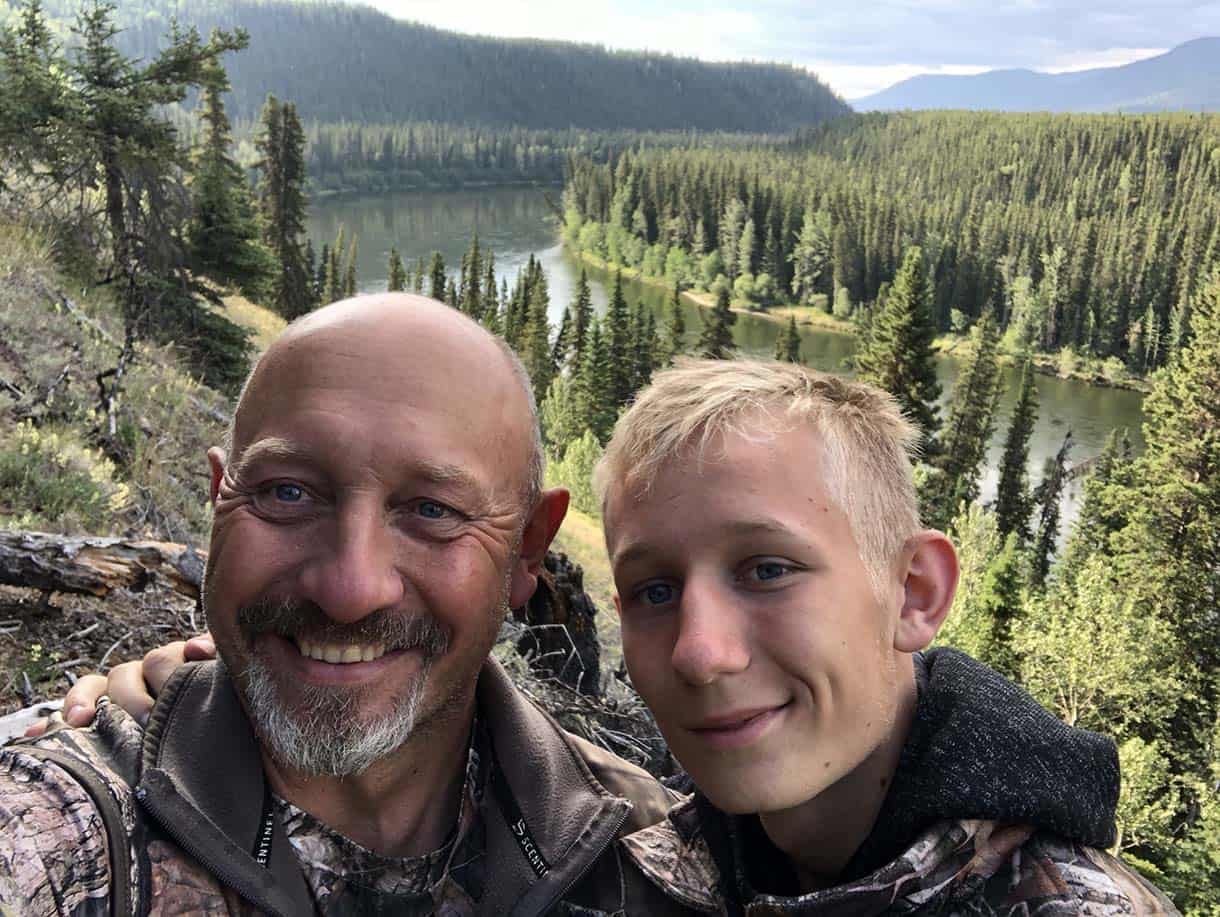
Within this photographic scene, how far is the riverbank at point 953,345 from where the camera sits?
79125 mm

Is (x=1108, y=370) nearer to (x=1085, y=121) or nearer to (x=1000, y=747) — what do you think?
(x=1085, y=121)

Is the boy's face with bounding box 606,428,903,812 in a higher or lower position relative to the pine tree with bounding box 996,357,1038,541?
higher

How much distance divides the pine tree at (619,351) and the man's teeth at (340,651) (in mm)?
53027

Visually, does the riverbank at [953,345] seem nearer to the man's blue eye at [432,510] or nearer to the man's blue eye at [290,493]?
the man's blue eye at [432,510]

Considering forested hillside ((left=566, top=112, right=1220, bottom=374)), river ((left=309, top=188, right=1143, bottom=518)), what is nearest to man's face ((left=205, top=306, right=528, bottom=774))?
river ((left=309, top=188, right=1143, bottom=518))

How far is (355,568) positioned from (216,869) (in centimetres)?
65

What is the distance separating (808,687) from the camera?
1.95 metres

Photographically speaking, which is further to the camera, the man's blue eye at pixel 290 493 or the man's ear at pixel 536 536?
the man's ear at pixel 536 536

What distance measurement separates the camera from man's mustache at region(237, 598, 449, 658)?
2078mm

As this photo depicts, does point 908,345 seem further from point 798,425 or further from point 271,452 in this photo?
point 271,452

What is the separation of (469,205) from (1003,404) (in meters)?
117

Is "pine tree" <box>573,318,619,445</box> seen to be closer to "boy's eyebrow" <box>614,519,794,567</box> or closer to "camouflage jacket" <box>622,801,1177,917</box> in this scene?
"boy's eyebrow" <box>614,519,794,567</box>

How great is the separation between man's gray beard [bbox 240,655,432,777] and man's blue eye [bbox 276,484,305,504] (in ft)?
1.19

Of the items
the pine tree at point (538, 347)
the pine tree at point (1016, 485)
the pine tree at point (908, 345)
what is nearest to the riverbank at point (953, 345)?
the pine tree at point (1016, 485)
